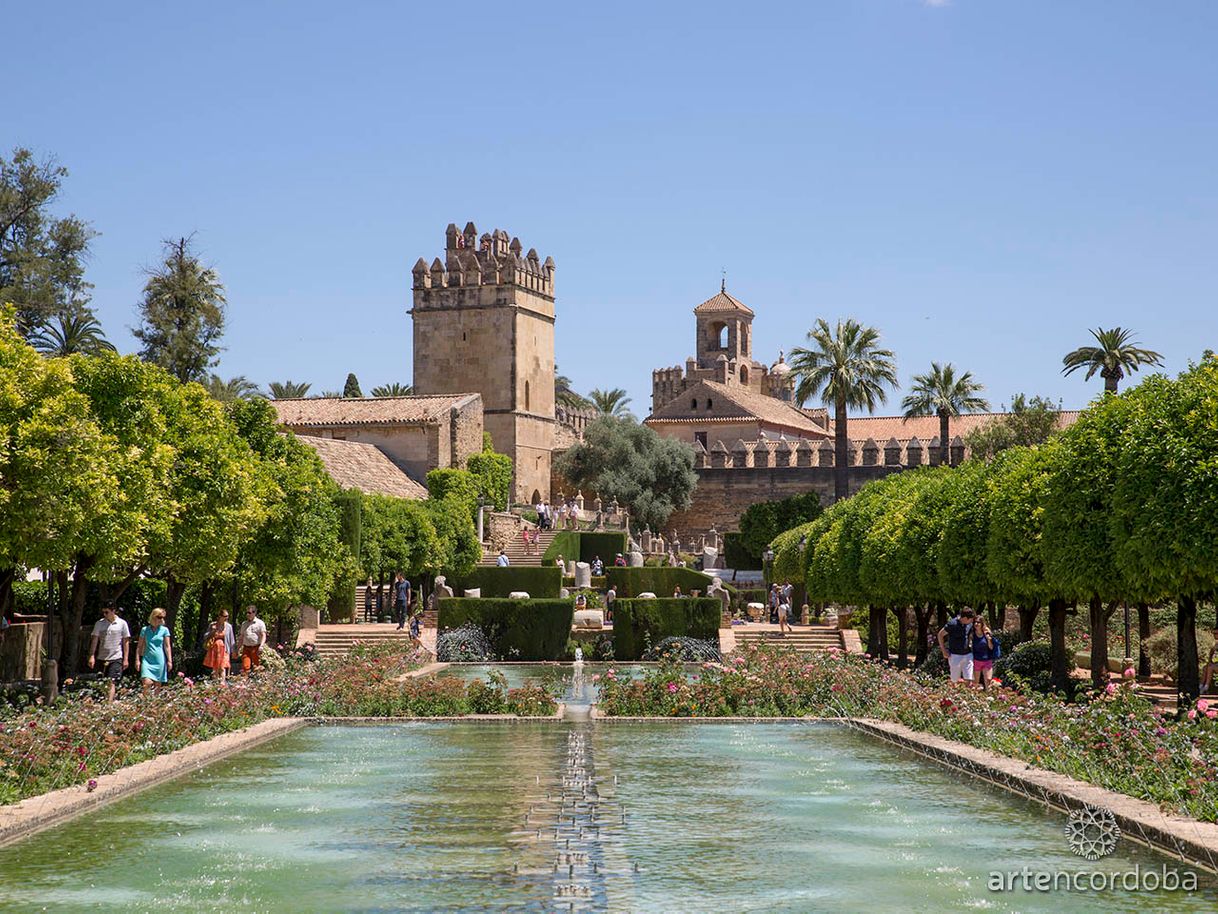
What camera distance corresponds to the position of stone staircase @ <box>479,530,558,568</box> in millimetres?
52812

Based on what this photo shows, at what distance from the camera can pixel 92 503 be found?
15820 millimetres

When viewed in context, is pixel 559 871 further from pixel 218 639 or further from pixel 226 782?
pixel 218 639

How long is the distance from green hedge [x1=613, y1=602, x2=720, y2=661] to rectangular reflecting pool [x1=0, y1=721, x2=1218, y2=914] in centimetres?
1795

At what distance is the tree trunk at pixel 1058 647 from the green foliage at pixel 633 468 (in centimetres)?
4693

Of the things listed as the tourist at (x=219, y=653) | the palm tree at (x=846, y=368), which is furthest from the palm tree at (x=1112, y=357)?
the tourist at (x=219, y=653)

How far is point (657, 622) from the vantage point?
105ft

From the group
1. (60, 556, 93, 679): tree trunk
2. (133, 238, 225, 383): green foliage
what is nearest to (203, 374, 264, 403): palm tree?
(133, 238, 225, 383): green foliage

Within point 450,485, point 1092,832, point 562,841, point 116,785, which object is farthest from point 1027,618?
point 450,485

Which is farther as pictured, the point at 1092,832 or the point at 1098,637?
the point at 1098,637

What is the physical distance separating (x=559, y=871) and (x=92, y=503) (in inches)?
371

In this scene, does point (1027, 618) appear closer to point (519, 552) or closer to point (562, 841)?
point (562, 841)

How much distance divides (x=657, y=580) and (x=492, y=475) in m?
15.5

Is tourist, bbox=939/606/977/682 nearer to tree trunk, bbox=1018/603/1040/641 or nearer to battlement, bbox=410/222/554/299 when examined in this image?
tree trunk, bbox=1018/603/1040/641

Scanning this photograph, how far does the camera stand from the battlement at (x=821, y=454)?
66.9 metres
